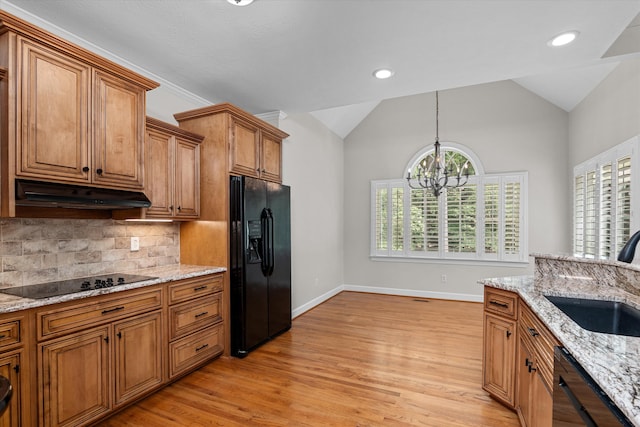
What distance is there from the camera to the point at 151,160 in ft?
9.15

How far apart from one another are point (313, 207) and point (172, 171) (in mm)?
2517

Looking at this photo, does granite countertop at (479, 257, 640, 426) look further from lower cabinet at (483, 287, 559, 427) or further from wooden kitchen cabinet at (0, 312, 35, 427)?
wooden kitchen cabinet at (0, 312, 35, 427)

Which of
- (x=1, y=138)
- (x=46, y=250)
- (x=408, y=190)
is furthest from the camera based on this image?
(x=408, y=190)

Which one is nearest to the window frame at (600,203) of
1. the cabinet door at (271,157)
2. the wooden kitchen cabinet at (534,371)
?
the wooden kitchen cabinet at (534,371)

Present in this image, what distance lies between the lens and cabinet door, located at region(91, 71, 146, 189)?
2.24 metres

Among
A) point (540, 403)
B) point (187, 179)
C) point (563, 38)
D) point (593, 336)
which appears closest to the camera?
point (593, 336)

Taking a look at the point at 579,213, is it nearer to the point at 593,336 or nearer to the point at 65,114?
the point at 593,336

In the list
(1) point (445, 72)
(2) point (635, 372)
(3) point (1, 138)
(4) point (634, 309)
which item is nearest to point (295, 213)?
(1) point (445, 72)

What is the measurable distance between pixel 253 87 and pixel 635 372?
3.47 m

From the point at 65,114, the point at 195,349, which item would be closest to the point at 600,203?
the point at 195,349

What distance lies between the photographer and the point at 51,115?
199cm

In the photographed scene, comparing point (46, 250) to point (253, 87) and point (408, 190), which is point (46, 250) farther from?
point (408, 190)

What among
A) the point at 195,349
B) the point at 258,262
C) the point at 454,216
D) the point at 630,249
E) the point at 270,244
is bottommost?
the point at 195,349

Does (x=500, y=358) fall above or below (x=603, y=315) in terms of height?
below
